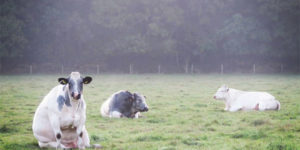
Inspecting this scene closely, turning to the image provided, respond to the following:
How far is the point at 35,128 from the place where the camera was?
7.69m

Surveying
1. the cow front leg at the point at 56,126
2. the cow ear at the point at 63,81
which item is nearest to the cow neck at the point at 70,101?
the cow ear at the point at 63,81

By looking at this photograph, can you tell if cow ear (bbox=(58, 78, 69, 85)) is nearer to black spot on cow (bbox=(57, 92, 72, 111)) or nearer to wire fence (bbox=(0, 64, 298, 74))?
black spot on cow (bbox=(57, 92, 72, 111))

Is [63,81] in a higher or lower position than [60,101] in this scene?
higher

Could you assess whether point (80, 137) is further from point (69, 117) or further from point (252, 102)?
point (252, 102)

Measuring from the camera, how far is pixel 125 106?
12852 mm

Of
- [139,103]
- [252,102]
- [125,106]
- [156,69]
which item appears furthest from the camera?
[156,69]

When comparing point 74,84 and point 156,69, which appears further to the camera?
point 156,69

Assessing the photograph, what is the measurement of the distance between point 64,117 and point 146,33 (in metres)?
44.0

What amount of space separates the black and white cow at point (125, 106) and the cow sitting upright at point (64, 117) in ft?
15.7

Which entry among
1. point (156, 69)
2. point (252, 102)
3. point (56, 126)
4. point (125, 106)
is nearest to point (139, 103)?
point (125, 106)

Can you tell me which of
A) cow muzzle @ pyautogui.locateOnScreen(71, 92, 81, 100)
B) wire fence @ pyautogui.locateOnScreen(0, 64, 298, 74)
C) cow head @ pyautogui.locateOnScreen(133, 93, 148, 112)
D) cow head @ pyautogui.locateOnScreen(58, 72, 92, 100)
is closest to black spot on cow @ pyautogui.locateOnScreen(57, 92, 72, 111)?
cow head @ pyautogui.locateOnScreen(58, 72, 92, 100)

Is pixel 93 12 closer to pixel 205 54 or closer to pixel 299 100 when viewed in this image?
pixel 205 54

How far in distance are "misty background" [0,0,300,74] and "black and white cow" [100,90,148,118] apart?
37.0 meters

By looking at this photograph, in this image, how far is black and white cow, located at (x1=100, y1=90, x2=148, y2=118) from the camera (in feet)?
41.4
